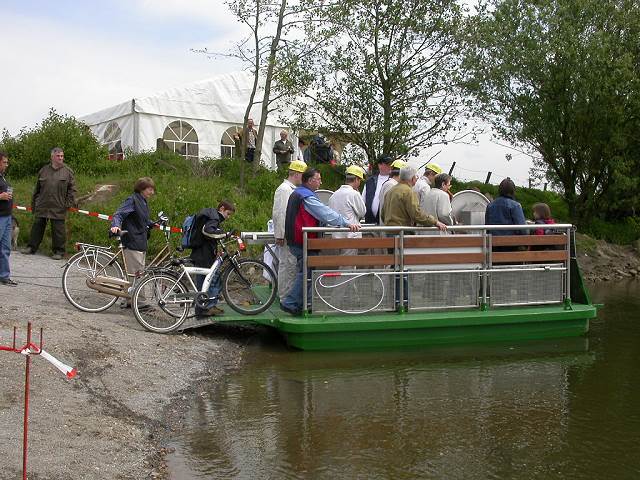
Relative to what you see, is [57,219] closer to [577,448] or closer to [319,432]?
[319,432]

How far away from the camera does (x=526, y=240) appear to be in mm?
10844

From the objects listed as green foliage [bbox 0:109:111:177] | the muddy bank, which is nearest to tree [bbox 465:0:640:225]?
the muddy bank

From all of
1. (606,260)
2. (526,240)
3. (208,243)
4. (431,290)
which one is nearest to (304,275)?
(208,243)

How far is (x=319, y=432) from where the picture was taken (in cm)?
694

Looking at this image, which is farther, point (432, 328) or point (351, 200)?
point (351, 200)

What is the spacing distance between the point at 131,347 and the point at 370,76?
1360 cm

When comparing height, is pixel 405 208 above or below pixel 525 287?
above

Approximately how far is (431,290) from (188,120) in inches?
613

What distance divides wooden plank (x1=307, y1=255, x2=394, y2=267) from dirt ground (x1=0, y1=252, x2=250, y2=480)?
144 centimetres

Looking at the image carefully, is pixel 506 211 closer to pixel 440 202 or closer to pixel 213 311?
pixel 440 202

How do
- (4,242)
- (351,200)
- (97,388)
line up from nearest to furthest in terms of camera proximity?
(97,388), (351,200), (4,242)

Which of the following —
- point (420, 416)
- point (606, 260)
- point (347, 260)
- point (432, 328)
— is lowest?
point (420, 416)

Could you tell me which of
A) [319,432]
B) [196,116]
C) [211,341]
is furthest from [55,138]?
[319,432]

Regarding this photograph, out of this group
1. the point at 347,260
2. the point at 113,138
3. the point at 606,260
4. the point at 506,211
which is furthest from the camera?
the point at 113,138
